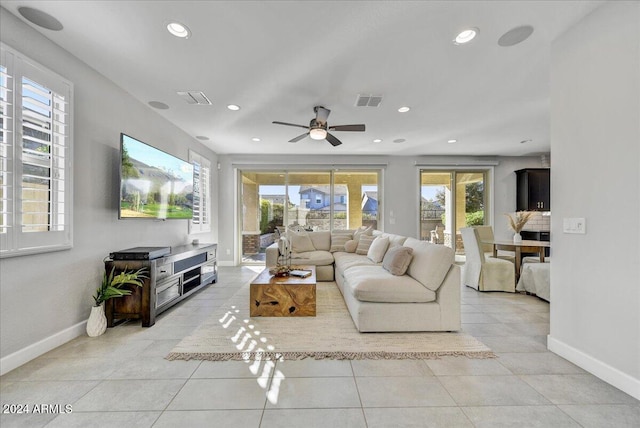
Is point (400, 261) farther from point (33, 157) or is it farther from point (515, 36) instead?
point (33, 157)

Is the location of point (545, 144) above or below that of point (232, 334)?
above

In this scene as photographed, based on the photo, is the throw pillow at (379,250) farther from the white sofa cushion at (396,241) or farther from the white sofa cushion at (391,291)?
the white sofa cushion at (391,291)

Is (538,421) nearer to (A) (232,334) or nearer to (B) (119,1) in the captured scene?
(A) (232,334)

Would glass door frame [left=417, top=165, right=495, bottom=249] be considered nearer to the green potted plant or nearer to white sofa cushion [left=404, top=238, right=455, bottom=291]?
white sofa cushion [left=404, top=238, right=455, bottom=291]

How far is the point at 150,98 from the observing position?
332cm

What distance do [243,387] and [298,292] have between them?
1264mm

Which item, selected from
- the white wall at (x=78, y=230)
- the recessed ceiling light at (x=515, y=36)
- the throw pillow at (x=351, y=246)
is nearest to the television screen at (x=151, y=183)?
the white wall at (x=78, y=230)

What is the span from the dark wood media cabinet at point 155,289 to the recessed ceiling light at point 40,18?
2.04m

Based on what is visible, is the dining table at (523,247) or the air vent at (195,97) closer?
the air vent at (195,97)

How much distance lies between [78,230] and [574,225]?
167 inches

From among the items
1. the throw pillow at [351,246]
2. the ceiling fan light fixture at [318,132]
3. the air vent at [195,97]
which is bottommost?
the throw pillow at [351,246]

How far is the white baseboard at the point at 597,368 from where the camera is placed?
65.9 inches

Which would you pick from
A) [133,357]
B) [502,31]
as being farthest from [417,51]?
[133,357]

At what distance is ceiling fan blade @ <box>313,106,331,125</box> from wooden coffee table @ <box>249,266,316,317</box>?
2087 millimetres
